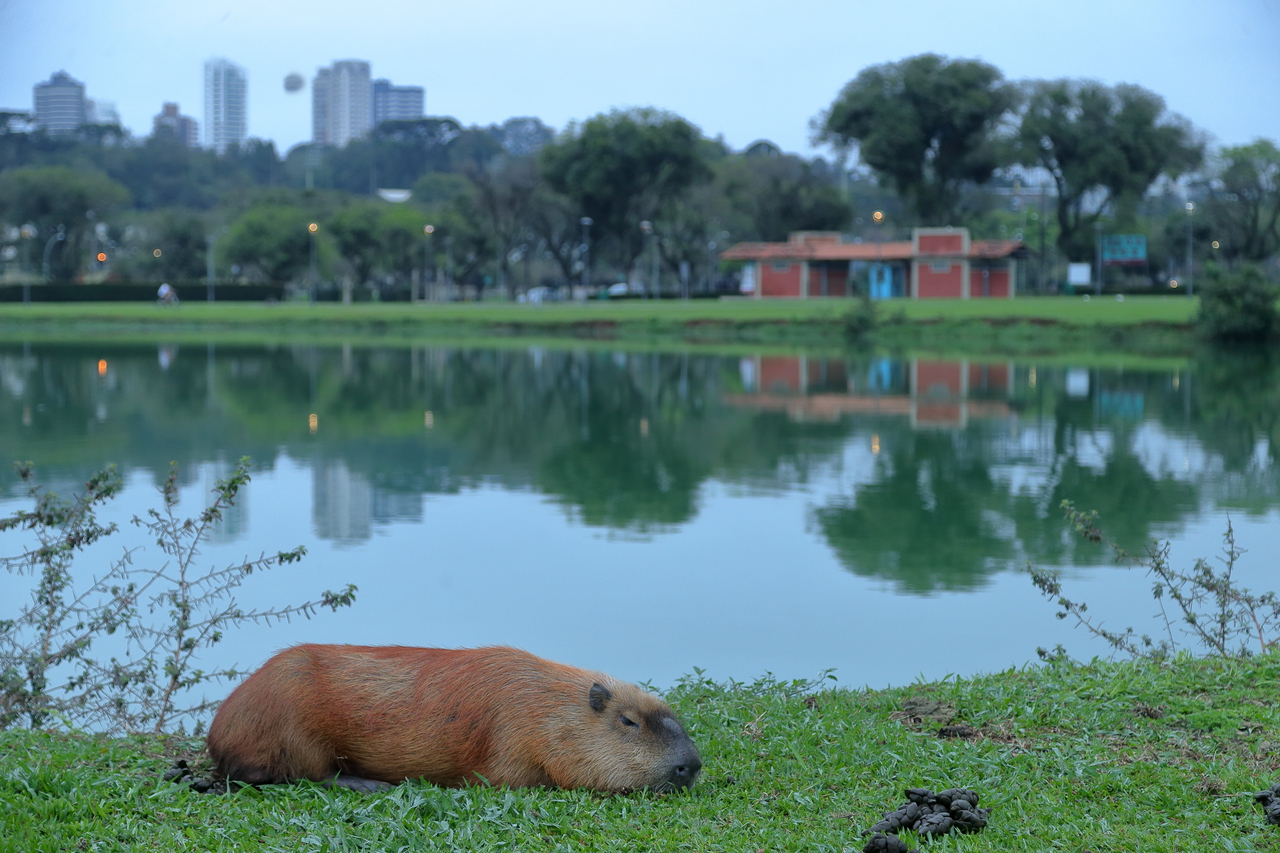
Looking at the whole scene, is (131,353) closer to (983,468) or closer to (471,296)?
(983,468)

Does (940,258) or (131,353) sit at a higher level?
(940,258)

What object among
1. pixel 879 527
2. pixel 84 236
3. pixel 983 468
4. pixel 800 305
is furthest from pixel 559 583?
pixel 84 236

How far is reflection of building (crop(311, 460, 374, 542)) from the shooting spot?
12627 mm

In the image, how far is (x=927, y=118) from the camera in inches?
2648

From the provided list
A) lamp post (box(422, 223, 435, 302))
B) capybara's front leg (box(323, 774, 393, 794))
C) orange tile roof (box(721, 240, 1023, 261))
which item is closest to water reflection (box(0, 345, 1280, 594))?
→ capybara's front leg (box(323, 774, 393, 794))

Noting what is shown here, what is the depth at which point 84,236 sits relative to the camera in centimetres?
8644

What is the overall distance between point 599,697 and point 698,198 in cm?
7376

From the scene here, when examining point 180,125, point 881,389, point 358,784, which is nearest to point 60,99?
point 358,784

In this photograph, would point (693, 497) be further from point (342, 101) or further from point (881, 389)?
point (342, 101)

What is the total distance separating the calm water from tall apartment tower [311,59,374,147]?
144 m

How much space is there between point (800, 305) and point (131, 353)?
31673 millimetres

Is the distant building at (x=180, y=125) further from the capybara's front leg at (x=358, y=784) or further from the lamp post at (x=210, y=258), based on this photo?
the capybara's front leg at (x=358, y=784)

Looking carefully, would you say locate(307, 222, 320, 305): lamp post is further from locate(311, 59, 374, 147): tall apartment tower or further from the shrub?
locate(311, 59, 374, 147): tall apartment tower

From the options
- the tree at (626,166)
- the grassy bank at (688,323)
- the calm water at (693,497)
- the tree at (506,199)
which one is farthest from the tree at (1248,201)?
the calm water at (693,497)
